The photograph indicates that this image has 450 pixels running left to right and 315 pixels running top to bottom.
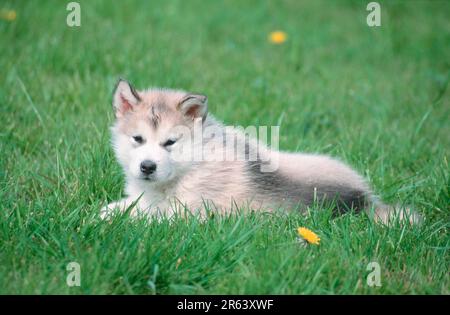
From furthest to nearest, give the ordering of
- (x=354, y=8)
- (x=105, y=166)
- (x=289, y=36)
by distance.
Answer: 1. (x=354, y=8)
2. (x=289, y=36)
3. (x=105, y=166)

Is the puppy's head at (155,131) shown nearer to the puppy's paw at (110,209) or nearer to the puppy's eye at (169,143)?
the puppy's eye at (169,143)

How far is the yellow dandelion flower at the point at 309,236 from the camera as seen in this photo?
3.85m

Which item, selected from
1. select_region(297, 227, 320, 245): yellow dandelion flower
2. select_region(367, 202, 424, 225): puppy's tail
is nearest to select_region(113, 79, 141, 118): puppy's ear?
select_region(297, 227, 320, 245): yellow dandelion flower

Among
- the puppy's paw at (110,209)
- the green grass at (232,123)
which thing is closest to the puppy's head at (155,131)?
the puppy's paw at (110,209)

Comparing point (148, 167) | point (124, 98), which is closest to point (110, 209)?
point (148, 167)

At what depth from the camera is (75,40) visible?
23.5ft

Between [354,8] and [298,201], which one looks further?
[354,8]

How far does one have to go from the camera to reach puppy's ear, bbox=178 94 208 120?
4.48 metres

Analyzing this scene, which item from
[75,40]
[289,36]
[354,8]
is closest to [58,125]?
[75,40]

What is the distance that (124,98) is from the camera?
15.2ft
